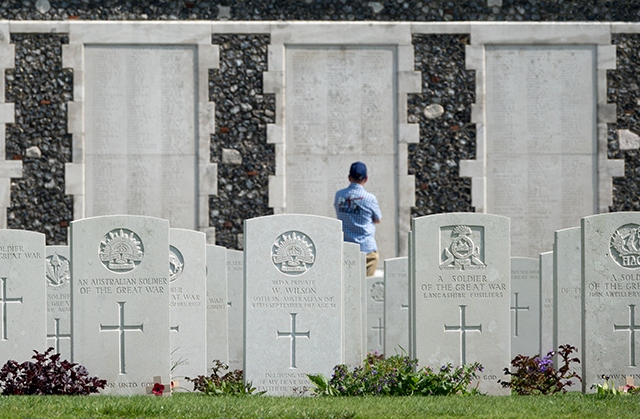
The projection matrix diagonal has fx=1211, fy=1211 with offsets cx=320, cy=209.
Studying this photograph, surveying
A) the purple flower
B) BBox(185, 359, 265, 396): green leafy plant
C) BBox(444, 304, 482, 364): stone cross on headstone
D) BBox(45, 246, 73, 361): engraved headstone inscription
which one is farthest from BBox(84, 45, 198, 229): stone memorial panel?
the purple flower

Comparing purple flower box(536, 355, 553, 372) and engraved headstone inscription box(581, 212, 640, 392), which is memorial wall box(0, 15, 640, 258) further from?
engraved headstone inscription box(581, 212, 640, 392)

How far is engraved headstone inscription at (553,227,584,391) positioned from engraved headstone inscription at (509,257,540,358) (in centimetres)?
201

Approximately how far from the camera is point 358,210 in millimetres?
12242

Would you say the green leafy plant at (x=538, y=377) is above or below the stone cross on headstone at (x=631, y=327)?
below

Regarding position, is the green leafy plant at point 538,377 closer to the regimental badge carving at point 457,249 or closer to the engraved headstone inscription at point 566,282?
the engraved headstone inscription at point 566,282

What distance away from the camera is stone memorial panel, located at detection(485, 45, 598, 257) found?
14.9 m

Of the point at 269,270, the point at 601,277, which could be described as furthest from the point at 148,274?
the point at 601,277

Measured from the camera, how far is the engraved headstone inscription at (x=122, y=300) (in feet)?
29.0

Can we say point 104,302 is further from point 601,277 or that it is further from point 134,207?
point 134,207

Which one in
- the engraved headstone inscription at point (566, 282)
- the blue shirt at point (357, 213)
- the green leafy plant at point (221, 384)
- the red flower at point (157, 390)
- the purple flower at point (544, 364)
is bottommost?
the green leafy plant at point (221, 384)

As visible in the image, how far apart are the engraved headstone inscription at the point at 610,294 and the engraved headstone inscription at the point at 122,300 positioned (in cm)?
306

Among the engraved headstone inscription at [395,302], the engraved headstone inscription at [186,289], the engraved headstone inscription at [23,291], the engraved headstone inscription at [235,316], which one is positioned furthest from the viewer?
the engraved headstone inscription at [395,302]

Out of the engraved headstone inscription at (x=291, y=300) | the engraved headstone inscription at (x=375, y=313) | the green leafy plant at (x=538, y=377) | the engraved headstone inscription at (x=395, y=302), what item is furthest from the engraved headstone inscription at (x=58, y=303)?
the green leafy plant at (x=538, y=377)

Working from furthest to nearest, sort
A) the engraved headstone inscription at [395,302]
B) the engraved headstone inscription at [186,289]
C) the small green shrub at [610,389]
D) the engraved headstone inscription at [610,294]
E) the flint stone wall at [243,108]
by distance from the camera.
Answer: the flint stone wall at [243,108] < the engraved headstone inscription at [395,302] < the engraved headstone inscription at [186,289] < the engraved headstone inscription at [610,294] < the small green shrub at [610,389]
